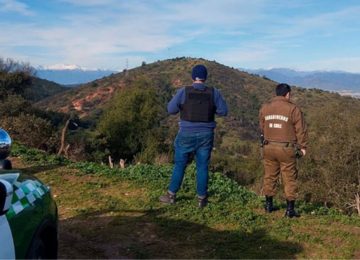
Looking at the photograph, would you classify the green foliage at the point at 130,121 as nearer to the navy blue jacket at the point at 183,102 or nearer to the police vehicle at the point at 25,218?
the navy blue jacket at the point at 183,102

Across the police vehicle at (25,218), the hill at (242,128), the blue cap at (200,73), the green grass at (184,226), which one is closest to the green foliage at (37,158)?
the green grass at (184,226)

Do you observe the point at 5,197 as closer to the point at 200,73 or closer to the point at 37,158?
the point at 200,73

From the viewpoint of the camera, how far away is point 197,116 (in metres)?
7.17

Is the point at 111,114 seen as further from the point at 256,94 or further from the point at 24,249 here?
the point at 256,94

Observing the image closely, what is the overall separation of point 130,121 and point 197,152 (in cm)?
3923

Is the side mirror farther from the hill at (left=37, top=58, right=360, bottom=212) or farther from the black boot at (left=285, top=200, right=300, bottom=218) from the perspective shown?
the hill at (left=37, top=58, right=360, bottom=212)

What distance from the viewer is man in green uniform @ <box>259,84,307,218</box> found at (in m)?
7.23

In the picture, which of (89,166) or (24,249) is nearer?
(24,249)

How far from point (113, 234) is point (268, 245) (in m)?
1.96

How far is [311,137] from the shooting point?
34562 mm

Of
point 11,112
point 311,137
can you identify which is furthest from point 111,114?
point 311,137

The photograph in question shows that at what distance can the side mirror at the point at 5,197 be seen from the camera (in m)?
3.07

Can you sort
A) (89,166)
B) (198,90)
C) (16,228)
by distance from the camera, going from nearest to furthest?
(16,228)
(198,90)
(89,166)

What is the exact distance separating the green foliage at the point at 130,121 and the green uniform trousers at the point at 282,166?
118 feet
